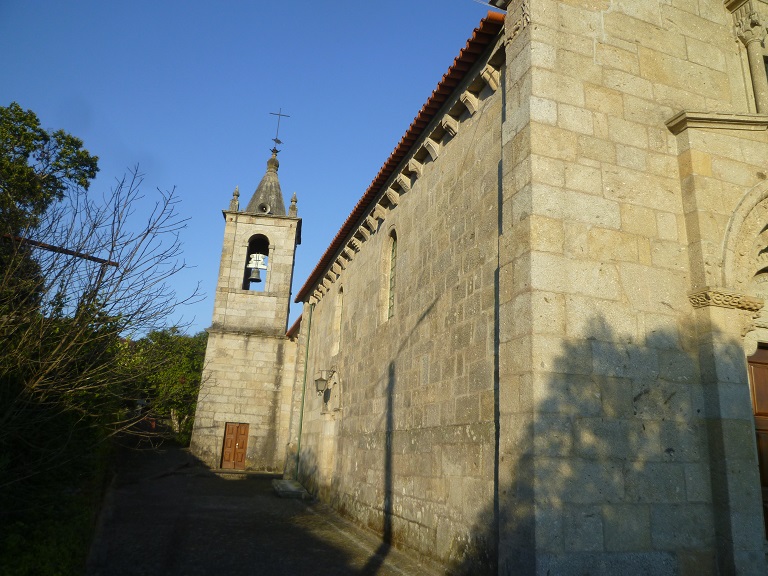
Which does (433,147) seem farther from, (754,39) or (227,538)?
(227,538)

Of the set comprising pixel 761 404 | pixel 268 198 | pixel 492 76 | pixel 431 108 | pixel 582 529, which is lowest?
pixel 582 529

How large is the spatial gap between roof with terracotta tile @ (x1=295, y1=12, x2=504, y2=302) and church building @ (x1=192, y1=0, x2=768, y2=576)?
37 mm

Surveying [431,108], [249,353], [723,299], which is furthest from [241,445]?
[723,299]

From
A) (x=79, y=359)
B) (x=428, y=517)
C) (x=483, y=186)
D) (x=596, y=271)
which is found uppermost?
(x=483, y=186)

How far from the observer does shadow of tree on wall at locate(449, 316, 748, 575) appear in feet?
13.7

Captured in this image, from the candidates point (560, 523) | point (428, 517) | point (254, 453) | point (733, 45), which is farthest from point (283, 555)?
point (254, 453)

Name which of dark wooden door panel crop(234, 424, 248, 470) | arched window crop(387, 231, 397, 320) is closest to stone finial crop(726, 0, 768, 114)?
arched window crop(387, 231, 397, 320)

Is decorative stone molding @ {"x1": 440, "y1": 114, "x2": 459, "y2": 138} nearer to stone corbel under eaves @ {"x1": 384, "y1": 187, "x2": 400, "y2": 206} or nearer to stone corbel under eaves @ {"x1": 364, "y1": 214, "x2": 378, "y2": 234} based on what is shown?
stone corbel under eaves @ {"x1": 384, "y1": 187, "x2": 400, "y2": 206}

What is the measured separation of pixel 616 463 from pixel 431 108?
205 inches

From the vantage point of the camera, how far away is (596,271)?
477cm

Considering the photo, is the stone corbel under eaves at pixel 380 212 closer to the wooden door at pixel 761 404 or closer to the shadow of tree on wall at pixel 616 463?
the shadow of tree on wall at pixel 616 463

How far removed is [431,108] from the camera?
770 cm

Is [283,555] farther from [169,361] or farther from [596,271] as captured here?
[596,271]

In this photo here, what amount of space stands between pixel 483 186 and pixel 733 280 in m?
2.68
